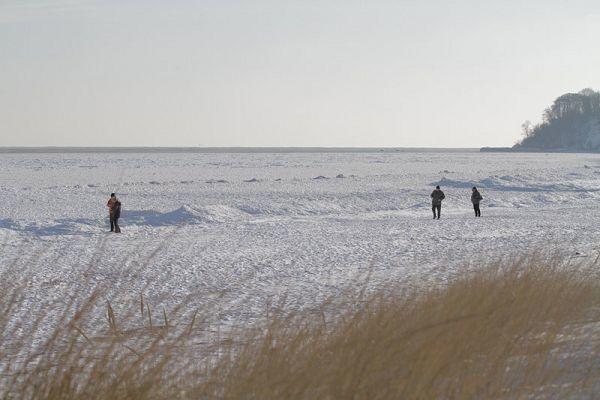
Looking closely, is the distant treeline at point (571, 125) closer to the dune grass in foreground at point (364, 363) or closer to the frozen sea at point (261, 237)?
the frozen sea at point (261, 237)

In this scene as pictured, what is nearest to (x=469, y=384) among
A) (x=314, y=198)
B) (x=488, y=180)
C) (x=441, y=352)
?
(x=441, y=352)

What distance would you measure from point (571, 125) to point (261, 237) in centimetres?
17161

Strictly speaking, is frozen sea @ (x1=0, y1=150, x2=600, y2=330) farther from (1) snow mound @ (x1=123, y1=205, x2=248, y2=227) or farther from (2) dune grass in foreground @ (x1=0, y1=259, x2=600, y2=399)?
(2) dune grass in foreground @ (x1=0, y1=259, x2=600, y2=399)

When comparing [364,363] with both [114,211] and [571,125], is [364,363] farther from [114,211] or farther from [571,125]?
[571,125]

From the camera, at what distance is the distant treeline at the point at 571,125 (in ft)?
563

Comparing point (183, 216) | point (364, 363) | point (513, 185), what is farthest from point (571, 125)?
point (364, 363)

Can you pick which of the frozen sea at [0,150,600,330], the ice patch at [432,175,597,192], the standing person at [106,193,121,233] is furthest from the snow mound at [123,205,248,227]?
the ice patch at [432,175,597,192]

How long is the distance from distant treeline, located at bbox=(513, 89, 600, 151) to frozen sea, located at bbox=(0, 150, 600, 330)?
132 m

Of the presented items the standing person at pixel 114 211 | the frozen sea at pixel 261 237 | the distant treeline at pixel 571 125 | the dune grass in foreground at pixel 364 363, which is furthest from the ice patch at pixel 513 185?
the distant treeline at pixel 571 125

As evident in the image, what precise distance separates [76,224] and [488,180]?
31.4 metres

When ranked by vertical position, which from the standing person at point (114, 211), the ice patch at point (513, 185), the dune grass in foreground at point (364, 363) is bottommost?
the ice patch at point (513, 185)

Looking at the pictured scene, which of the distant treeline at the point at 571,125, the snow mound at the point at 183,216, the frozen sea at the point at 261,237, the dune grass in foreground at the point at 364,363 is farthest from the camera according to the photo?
the distant treeline at the point at 571,125

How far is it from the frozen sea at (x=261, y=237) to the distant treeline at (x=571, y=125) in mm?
132008

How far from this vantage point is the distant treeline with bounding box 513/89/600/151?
172 m
